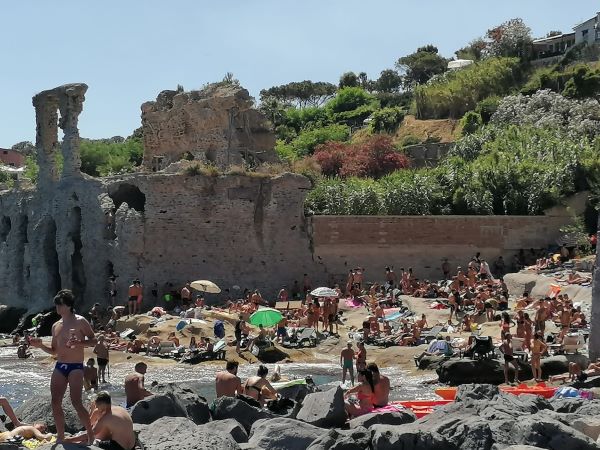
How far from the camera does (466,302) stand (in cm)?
2792

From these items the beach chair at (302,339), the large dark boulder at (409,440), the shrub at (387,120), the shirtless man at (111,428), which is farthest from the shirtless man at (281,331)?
the shrub at (387,120)

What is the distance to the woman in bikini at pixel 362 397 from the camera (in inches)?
558

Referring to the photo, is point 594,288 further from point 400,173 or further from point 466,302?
point 400,173

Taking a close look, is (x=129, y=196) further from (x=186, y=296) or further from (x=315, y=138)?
(x=315, y=138)

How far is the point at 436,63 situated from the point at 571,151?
5188 centimetres

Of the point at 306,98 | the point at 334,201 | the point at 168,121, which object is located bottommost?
the point at 334,201

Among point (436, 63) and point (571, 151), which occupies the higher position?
point (436, 63)

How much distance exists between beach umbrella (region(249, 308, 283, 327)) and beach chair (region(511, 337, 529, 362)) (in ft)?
19.0

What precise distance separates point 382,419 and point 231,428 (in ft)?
6.40

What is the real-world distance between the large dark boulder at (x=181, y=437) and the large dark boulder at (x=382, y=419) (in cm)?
205

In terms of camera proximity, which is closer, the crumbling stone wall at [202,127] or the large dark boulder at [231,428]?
the large dark boulder at [231,428]

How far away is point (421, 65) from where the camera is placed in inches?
3516

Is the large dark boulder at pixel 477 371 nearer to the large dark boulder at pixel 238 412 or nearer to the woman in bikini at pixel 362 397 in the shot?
the woman in bikini at pixel 362 397

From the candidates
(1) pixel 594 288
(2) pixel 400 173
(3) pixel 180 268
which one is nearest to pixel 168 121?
(3) pixel 180 268
